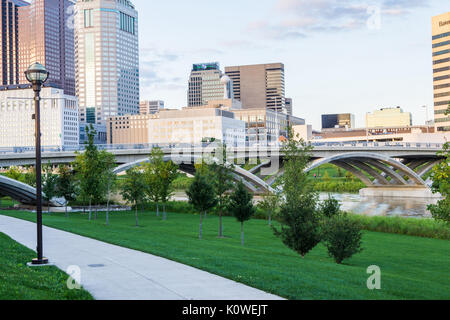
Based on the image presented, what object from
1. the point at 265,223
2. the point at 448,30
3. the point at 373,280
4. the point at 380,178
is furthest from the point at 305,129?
the point at 373,280

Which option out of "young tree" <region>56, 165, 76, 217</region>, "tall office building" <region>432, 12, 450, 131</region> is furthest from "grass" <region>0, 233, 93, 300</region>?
"tall office building" <region>432, 12, 450, 131</region>

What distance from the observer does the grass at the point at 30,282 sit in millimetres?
8602

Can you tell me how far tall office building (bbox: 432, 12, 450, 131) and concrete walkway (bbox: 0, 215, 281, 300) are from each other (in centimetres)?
14159

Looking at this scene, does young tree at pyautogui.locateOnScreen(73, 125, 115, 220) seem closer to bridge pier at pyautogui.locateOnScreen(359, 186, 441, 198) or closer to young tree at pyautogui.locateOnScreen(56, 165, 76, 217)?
young tree at pyautogui.locateOnScreen(56, 165, 76, 217)

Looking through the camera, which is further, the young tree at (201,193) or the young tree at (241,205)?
the young tree at (201,193)

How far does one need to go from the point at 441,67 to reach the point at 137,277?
150 m

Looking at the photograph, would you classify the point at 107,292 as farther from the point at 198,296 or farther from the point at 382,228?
the point at 382,228

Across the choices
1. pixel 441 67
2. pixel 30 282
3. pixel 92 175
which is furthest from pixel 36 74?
pixel 441 67

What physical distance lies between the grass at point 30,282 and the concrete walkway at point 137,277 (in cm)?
41

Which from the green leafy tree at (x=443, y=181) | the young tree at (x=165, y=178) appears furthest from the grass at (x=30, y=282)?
the young tree at (x=165, y=178)

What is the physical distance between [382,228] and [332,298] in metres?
25.4

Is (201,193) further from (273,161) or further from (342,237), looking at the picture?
(273,161)

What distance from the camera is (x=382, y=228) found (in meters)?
32.8

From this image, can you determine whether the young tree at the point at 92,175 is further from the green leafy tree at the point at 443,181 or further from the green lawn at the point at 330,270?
the green leafy tree at the point at 443,181
